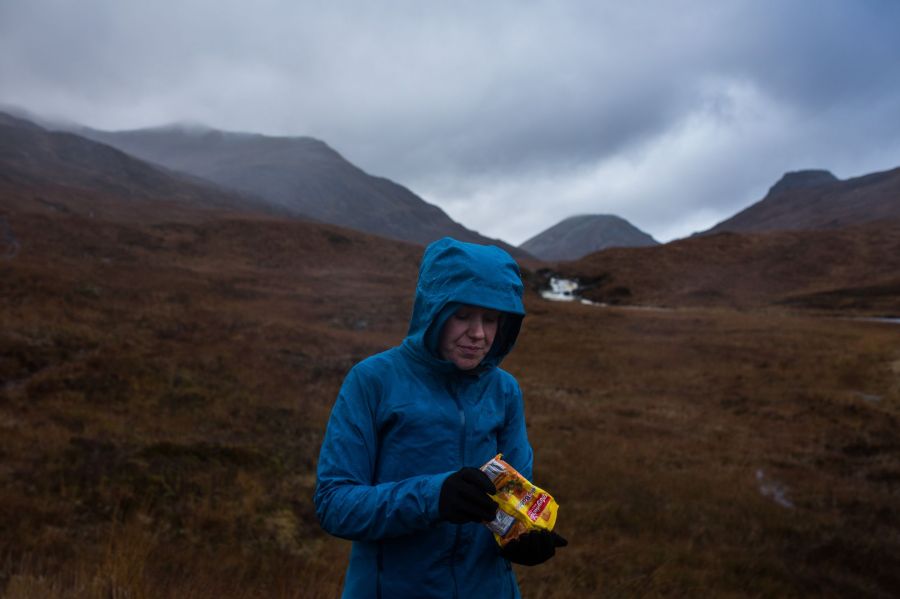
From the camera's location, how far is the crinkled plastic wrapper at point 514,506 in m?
1.69

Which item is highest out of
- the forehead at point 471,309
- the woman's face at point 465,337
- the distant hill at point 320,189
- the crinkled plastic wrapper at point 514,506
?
the distant hill at point 320,189

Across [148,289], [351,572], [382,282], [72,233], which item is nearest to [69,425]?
[351,572]

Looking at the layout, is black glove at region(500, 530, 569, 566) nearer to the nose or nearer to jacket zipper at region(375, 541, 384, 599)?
jacket zipper at region(375, 541, 384, 599)

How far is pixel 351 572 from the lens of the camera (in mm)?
1874

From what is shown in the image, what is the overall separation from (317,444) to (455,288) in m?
8.38

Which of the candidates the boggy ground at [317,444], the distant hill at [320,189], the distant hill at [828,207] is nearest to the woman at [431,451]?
the boggy ground at [317,444]

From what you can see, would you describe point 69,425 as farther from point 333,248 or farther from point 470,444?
point 333,248

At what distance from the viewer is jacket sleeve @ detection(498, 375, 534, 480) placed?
7.11ft

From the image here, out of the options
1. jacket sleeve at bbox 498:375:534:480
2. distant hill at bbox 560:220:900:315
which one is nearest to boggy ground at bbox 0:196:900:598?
jacket sleeve at bbox 498:375:534:480

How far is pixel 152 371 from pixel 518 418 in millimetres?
12651

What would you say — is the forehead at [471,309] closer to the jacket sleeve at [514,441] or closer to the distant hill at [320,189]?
the jacket sleeve at [514,441]

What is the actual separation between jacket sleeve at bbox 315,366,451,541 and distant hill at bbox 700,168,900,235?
11078 centimetres

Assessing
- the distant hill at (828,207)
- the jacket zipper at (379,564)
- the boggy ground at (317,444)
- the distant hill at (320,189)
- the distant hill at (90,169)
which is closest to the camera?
the jacket zipper at (379,564)

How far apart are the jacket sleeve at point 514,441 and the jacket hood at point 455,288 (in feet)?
0.85
